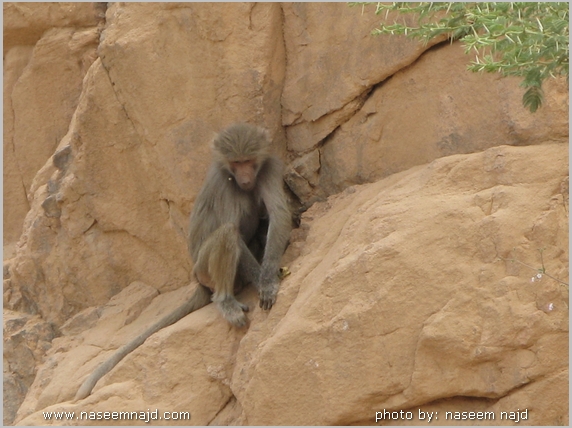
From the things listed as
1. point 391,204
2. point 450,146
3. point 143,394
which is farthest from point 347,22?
point 143,394

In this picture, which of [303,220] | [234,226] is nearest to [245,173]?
[234,226]

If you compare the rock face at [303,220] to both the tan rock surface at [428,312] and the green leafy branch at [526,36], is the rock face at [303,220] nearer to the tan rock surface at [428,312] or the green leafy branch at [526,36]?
the tan rock surface at [428,312]

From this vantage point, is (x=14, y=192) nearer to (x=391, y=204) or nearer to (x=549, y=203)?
(x=391, y=204)

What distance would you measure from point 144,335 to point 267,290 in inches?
53.7

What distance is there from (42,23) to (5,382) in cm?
395

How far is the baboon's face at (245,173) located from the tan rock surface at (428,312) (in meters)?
0.92

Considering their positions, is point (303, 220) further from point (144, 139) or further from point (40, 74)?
point (40, 74)

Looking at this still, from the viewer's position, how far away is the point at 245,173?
7.45m

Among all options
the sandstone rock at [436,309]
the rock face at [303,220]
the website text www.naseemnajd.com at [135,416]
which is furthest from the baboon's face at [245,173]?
the website text www.naseemnajd.com at [135,416]

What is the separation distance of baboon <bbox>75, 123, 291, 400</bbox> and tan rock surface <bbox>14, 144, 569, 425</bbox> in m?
0.44

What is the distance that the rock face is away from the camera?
227 inches

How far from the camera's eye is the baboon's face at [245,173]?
24.4 feet

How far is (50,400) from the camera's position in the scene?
7.88 meters

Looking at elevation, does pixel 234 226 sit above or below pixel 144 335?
above
